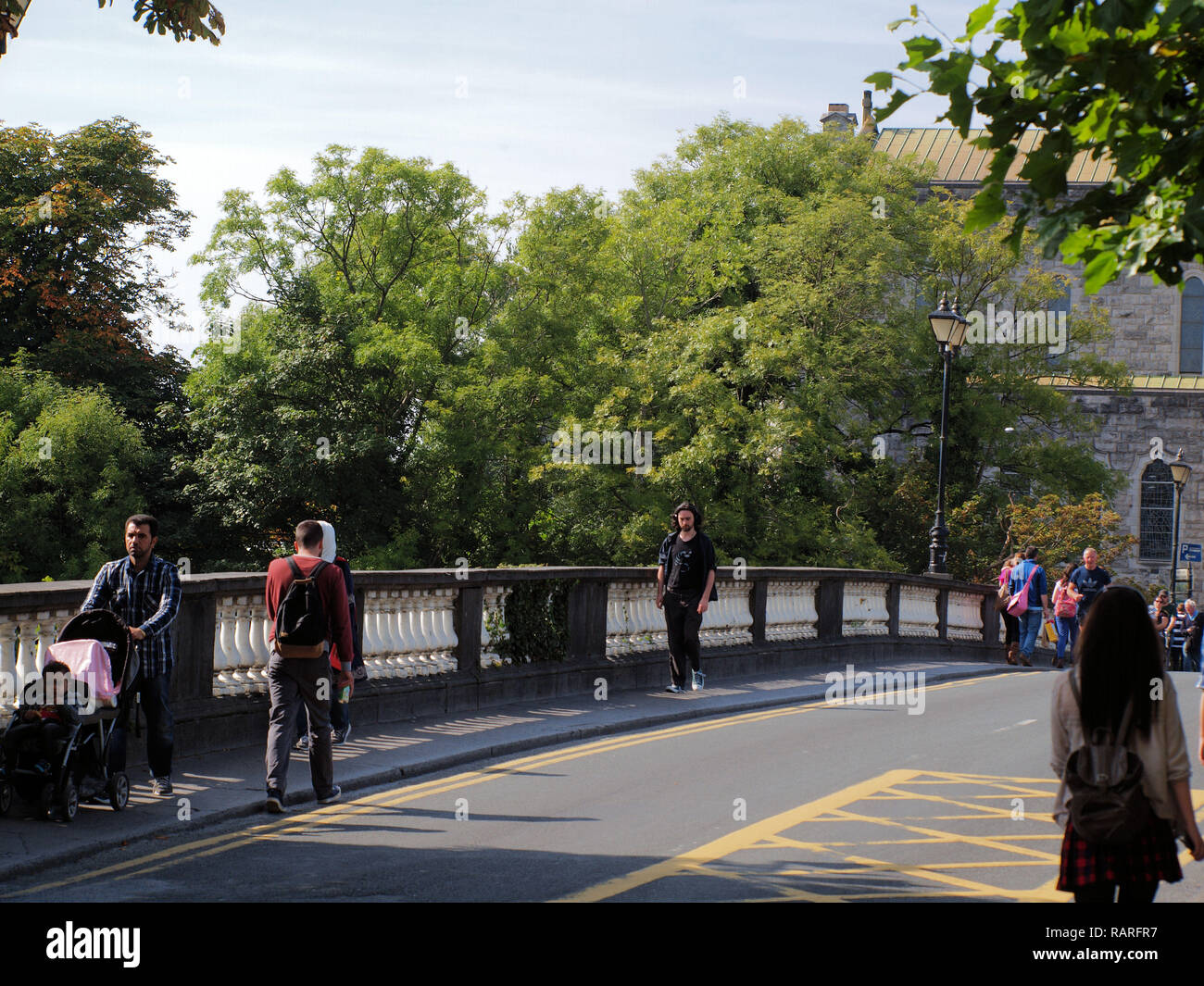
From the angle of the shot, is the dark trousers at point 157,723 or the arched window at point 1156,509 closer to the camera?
the dark trousers at point 157,723

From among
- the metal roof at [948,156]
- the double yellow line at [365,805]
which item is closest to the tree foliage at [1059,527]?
the metal roof at [948,156]

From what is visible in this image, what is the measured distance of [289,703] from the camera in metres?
8.64

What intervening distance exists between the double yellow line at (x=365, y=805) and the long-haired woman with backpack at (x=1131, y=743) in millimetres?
4582

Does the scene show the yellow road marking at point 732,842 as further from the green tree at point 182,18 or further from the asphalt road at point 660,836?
the green tree at point 182,18

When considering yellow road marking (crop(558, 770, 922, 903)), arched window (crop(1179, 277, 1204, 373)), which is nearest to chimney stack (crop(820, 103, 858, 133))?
arched window (crop(1179, 277, 1204, 373))

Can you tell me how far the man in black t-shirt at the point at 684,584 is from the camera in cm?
1494

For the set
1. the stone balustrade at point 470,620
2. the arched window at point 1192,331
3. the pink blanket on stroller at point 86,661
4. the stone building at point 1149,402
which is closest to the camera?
the pink blanket on stroller at point 86,661

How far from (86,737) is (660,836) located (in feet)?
11.2

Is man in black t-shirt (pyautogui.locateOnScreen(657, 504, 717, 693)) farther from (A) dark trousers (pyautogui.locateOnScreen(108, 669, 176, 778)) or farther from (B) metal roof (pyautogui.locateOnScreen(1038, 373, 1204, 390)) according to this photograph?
(B) metal roof (pyautogui.locateOnScreen(1038, 373, 1204, 390))

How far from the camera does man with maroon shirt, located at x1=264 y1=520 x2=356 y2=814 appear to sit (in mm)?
8516

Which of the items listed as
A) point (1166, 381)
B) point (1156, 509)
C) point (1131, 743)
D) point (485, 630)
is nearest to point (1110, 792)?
point (1131, 743)

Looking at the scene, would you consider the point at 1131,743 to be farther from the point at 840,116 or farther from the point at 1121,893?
the point at 840,116
